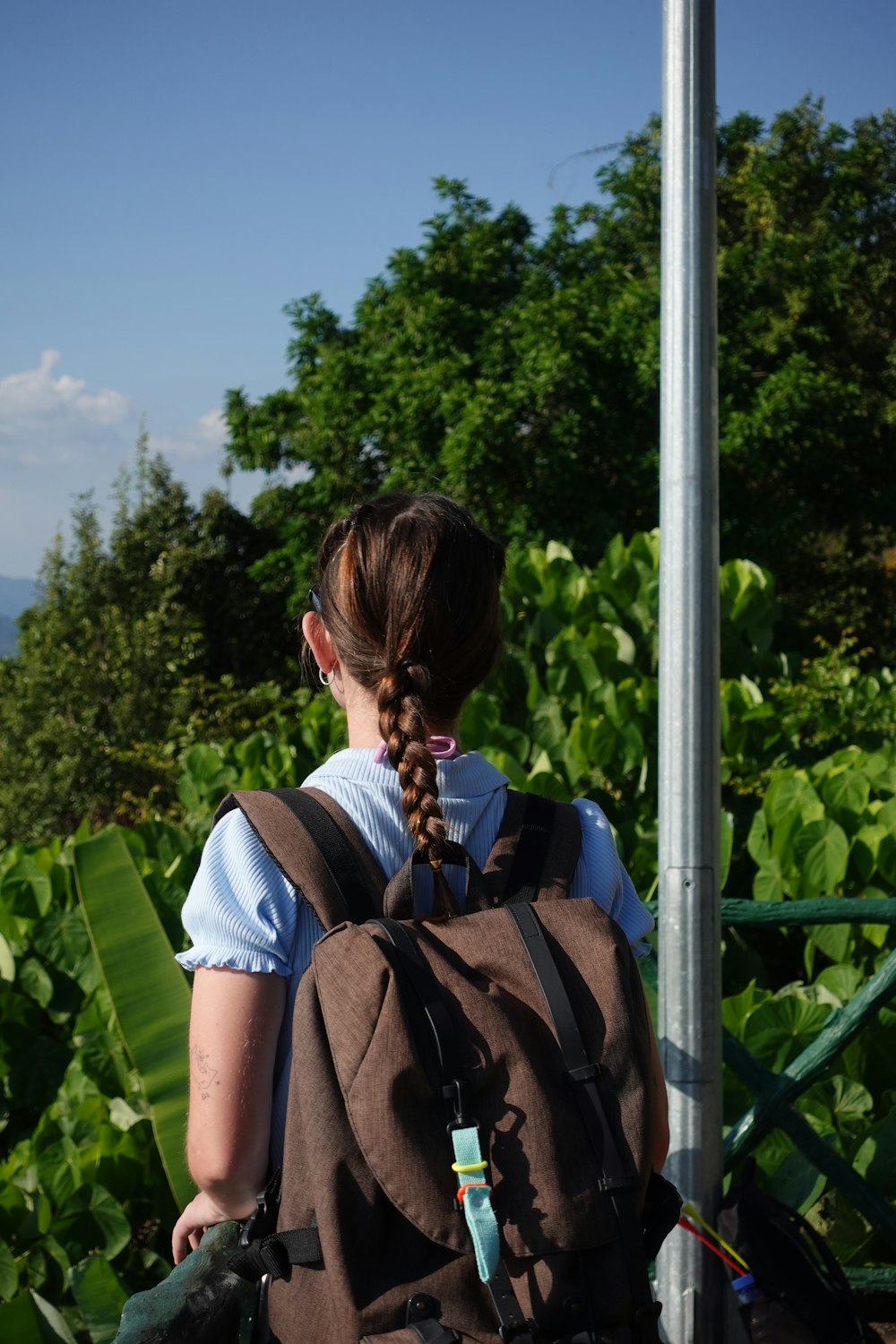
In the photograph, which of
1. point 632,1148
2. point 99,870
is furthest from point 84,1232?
point 632,1148

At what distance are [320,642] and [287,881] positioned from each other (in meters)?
0.31

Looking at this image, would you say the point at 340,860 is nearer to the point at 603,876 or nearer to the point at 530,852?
the point at 530,852

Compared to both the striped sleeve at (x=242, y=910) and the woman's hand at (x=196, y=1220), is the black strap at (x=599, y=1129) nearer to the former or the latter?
the striped sleeve at (x=242, y=910)

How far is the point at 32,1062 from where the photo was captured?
3.32 metres

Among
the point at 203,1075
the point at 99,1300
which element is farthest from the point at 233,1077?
the point at 99,1300

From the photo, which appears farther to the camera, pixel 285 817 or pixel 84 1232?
pixel 84 1232

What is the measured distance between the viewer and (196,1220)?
131 cm

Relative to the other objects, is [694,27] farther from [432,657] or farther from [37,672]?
[37,672]

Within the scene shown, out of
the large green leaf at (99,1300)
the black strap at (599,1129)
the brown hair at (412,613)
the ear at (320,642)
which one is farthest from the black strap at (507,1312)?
the large green leaf at (99,1300)

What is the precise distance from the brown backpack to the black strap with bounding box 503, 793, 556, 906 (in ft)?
0.30

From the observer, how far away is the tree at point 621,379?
40.0 feet

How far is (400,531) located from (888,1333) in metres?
2.03

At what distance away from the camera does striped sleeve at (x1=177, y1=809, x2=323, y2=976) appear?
1205 millimetres

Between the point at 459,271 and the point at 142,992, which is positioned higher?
the point at 459,271
